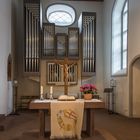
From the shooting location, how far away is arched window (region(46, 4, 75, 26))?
12.4 meters

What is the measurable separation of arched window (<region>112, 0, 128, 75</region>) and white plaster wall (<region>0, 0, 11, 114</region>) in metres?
4.12

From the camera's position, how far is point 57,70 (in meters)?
11.6

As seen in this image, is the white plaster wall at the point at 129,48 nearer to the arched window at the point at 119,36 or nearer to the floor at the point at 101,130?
the arched window at the point at 119,36

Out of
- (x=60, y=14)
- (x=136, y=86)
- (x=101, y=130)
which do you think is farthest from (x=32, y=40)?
(x=101, y=130)

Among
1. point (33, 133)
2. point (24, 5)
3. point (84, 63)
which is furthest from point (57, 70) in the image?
point (33, 133)

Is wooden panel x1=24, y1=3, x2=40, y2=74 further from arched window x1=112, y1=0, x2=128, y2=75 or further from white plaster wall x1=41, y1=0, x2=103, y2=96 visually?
arched window x1=112, y1=0, x2=128, y2=75

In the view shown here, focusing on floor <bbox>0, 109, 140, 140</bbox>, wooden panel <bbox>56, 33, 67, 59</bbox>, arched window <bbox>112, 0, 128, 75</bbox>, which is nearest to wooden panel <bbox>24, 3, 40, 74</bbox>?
wooden panel <bbox>56, 33, 67, 59</bbox>

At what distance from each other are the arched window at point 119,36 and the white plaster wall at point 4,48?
13.5 ft

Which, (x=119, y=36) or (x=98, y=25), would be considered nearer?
(x=119, y=36)

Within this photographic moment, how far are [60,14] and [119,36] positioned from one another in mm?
3178

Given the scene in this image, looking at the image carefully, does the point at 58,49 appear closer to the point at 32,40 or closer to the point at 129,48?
the point at 32,40

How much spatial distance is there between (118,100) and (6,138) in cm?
548

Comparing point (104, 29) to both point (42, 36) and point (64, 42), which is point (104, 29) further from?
point (42, 36)

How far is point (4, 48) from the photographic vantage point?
29.2 feet
